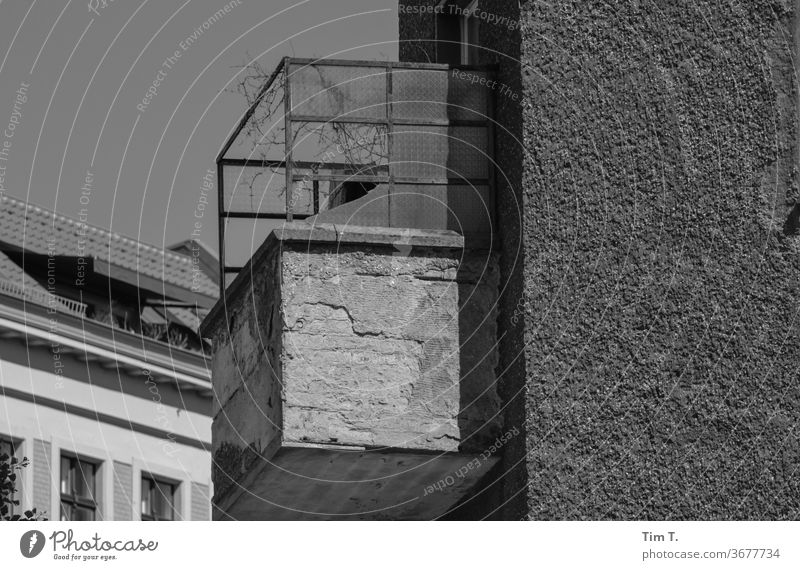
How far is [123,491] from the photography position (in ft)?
154

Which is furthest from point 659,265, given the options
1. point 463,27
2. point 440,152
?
point 463,27

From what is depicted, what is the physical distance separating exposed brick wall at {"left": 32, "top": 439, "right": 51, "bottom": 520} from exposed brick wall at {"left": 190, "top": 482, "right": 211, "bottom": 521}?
3.68m

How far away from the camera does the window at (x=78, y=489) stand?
44.8m

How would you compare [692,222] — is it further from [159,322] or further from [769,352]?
[159,322]

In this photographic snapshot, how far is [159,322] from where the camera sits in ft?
164

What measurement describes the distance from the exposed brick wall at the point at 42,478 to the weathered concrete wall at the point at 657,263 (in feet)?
93.5

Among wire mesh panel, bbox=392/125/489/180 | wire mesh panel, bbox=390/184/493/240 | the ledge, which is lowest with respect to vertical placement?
the ledge

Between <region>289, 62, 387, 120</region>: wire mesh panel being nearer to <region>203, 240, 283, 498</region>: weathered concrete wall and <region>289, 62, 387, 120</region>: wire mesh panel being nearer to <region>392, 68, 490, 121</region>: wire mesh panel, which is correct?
<region>392, 68, 490, 121</region>: wire mesh panel

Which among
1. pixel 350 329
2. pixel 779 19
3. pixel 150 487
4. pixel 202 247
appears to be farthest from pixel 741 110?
pixel 202 247

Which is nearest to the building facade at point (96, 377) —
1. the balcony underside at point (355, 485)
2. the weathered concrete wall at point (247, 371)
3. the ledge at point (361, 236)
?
the weathered concrete wall at point (247, 371)

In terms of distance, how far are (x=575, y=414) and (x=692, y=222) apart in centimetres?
170

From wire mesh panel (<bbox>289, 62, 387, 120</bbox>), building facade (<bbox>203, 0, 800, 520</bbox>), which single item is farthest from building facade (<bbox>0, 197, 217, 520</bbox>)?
building facade (<bbox>203, 0, 800, 520</bbox>)

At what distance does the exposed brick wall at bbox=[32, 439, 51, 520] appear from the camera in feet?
145

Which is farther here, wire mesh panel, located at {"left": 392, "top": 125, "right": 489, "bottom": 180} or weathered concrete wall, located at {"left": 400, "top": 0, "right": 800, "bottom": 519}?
wire mesh panel, located at {"left": 392, "top": 125, "right": 489, "bottom": 180}
